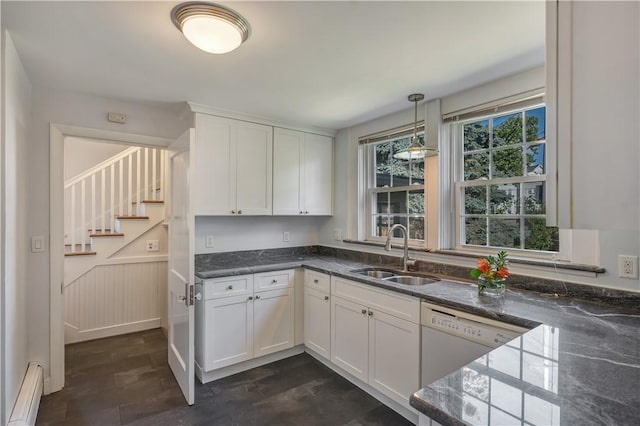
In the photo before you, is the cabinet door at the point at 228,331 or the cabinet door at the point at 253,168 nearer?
the cabinet door at the point at 228,331

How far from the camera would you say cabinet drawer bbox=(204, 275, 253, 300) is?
255cm

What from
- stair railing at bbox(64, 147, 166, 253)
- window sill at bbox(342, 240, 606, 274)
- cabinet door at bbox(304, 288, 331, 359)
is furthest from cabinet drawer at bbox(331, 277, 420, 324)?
stair railing at bbox(64, 147, 166, 253)

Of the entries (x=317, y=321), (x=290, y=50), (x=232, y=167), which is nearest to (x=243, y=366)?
(x=317, y=321)

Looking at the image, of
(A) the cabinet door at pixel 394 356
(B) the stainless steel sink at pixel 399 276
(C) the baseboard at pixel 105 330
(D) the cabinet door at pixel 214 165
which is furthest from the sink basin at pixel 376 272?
(C) the baseboard at pixel 105 330

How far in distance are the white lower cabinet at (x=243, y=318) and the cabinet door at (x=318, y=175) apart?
886 mm

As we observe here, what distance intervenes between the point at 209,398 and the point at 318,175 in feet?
7.50

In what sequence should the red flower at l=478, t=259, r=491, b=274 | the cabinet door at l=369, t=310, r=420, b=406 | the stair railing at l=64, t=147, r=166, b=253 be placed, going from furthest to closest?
the stair railing at l=64, t=147, r=166, b=253, the cabinet door at l=369, t=310, r=420, b=406, the red flower at l=478, t=259, r=491, b=274

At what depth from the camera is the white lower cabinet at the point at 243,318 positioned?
2.56m

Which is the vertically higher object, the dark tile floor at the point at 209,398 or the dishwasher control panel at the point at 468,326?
the dishwasher control panel at the point at 468,326

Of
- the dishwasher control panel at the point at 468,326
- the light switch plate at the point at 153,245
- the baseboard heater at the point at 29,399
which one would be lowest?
the baseboard heater at the point at 29,399

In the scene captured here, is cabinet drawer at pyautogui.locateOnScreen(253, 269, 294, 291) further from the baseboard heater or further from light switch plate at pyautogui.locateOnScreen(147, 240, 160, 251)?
light switch plate at pyautogui.locateOnScreen(147, 240, 160, 251)

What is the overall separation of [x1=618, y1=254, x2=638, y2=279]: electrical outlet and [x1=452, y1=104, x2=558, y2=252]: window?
15.5 inches

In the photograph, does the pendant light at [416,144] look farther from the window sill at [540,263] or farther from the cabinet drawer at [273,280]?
the cabinet drawer at [273,280]

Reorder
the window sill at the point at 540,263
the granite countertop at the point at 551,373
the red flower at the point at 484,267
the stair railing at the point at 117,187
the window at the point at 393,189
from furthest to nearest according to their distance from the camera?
the stair railing at the point at 117,187
the window at the point at 393,189
the red flower at the point at 484,267
the window sill at the point at 540,263
the granite countertop at the point at 551,373
